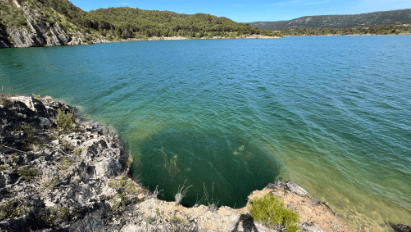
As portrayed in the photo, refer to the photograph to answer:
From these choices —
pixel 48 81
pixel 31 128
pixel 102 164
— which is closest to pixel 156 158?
pixel 102 164

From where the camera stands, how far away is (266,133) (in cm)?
1805

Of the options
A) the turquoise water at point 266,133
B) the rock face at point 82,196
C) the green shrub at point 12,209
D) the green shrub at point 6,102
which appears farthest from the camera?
the green shrub at point 6,102

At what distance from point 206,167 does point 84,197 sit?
8.42m

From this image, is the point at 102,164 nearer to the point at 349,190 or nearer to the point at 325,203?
the point at 325,203

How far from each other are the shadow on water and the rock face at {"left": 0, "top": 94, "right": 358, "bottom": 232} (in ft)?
4.67

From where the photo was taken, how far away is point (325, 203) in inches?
403

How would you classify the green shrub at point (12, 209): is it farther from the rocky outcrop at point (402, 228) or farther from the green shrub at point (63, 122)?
the rocky outcrop at point (402, 228)

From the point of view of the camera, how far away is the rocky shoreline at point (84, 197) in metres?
6.88

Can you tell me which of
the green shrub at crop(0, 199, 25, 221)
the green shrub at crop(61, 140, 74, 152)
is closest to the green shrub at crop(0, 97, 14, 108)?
the green shrub at crop(61, 140, 74, 152)

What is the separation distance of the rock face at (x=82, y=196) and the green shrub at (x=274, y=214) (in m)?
0.50

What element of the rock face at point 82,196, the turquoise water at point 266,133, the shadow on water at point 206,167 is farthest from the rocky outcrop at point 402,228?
the shadow on water at point 206,167

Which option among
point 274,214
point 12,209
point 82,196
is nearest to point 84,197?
point 82,196

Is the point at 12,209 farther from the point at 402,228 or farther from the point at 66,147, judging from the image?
the point at 402,228

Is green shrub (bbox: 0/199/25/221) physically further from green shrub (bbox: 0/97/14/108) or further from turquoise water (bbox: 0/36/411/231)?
green shrub (bbox: 0/97/14/108)
